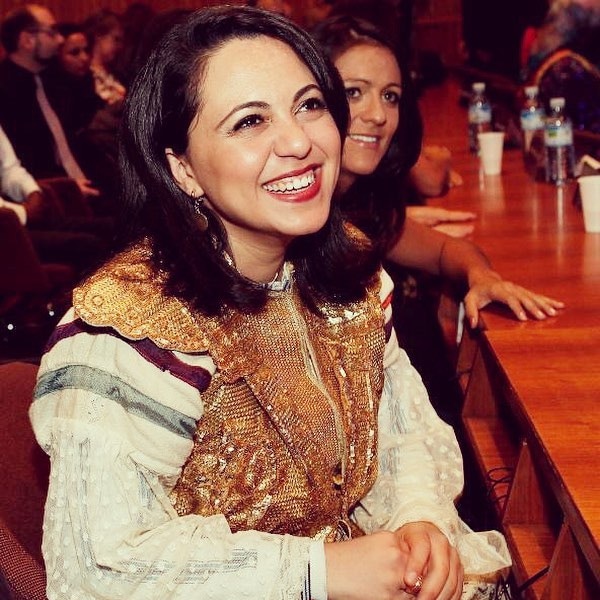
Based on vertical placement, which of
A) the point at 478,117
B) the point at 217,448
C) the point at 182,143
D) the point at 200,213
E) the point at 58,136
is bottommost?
the point at 58,136

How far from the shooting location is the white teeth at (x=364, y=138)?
89.2 inches

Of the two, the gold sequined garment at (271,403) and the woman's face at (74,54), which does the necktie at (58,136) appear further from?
the gold sequined garment at (271,403)

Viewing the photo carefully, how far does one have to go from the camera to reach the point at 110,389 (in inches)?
43.2

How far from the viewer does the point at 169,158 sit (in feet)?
4.22

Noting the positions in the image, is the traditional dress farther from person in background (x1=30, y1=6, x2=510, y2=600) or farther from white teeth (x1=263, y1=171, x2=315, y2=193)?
white teeth (x1=263, y1=171, x2=315, y2=193)

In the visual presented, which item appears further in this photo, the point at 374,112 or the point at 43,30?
the point at 43,30

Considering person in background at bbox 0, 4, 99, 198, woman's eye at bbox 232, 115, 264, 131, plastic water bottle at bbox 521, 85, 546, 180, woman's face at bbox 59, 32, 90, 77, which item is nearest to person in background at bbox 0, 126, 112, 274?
person in background at bbox 0, 4, 99, 198

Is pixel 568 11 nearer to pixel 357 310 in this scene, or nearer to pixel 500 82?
pixel 500 82

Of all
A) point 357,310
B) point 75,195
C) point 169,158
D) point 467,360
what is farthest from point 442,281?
point 75,195

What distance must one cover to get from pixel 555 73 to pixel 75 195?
232cm

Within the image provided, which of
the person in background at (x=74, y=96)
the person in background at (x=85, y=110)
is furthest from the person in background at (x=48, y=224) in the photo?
the person in background at (x=74, y=96)

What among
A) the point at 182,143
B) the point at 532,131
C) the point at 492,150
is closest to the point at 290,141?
the point at 182,143

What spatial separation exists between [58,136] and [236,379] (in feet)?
15.3

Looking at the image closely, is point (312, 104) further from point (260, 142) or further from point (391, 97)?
point (391, 97)
